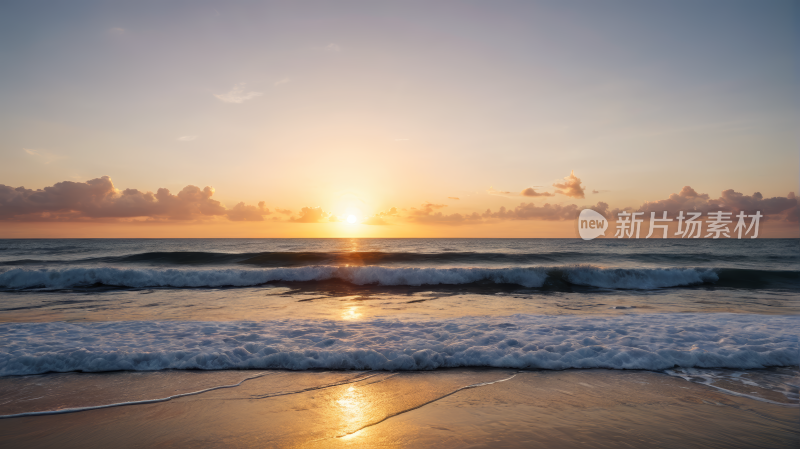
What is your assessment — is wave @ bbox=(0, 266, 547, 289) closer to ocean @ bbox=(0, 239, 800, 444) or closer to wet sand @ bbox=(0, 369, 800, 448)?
ocean @ bbox=(0, 239, 800, 444)

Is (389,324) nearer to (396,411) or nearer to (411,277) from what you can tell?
(396,411)

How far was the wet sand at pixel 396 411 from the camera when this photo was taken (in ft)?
11.0

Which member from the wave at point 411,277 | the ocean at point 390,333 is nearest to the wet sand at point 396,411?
the ocean at point 390,333

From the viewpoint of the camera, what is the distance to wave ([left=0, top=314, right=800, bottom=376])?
5.42m

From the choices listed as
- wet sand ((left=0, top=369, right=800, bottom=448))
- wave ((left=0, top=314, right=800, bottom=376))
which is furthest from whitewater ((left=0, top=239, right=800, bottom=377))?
wet sand ((left=0, top=369, right=800, bottom=448))

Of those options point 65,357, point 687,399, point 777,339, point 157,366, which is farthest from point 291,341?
point 777,339

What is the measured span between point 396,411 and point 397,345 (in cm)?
211

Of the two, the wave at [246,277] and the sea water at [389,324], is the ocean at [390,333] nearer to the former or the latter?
the sea water at [389,324]

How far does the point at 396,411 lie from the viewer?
3.95m

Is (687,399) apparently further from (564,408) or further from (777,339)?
(777,339)

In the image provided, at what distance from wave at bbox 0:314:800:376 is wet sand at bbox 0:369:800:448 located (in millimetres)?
323

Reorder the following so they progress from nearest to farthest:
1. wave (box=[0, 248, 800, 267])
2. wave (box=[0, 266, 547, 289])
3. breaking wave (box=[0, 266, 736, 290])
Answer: wave (box=[0, 266, 547, 289]) < breaking wave (box=[0, 266, 736, 290]) < wave (box=[0, 248, 800, 267])

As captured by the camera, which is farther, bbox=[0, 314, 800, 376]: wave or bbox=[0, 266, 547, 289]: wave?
bbox=[0, 266, 547, 289]: wave

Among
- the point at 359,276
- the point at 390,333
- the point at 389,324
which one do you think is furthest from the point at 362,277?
the point at 390,333
